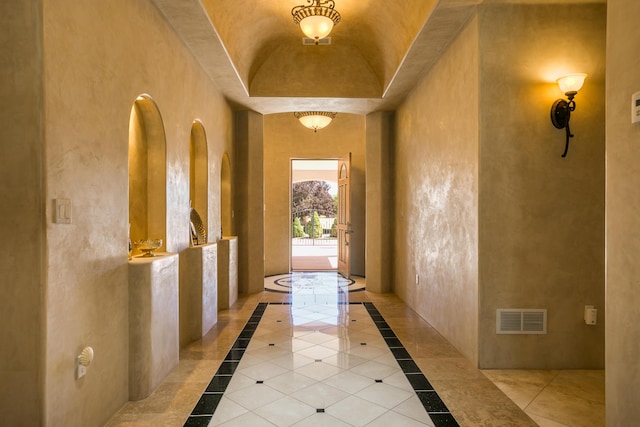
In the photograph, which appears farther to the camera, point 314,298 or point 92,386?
point 314,298

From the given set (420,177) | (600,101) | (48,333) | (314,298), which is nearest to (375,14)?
(420,177)

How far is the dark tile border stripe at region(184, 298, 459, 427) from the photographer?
2697 millimetres

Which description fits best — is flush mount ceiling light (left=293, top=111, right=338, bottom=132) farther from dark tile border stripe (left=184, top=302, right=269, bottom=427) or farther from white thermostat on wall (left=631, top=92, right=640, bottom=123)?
white thermostat on wall (left=631, top=92, right=640, bottom=123)

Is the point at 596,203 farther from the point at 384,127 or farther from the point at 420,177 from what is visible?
the point at 384,127

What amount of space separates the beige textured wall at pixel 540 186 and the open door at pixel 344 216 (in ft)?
16.3

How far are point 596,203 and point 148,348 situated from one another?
3.88 metres

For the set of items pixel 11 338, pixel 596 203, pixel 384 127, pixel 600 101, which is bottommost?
pixel 11 338

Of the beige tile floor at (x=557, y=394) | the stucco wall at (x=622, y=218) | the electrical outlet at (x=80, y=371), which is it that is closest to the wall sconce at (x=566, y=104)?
the stucco wall at (x=622, y=218)

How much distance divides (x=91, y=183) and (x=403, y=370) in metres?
2.86

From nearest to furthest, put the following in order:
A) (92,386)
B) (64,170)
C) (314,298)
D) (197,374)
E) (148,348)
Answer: (64,170)
(92,386)
(148,348)
(197,374)
(314,298)

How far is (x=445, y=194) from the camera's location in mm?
4422

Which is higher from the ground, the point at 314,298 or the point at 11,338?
the point at 11,338

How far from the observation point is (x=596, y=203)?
3.54m

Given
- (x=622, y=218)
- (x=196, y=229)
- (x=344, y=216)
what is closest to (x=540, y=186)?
(x=622, y=218)
